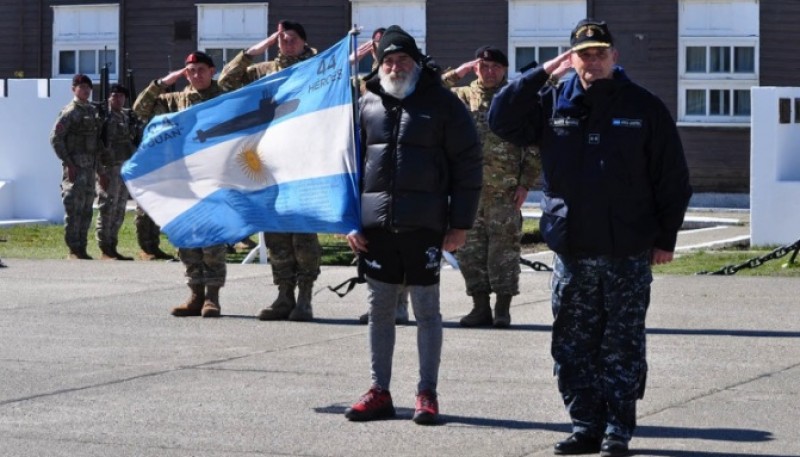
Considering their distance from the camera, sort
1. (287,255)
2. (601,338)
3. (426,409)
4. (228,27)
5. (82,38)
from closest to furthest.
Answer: (601,338) → (426,409) → (287,255) → (228,27) → (82,38)

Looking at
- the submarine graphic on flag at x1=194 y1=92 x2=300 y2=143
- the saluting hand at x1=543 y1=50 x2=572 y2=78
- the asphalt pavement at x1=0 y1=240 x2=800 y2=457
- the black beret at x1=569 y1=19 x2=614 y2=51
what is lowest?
the asphalt pavement at x1=0 y1=240 x2=800 y2=457

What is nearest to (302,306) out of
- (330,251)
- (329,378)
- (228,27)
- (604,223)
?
(329,378)

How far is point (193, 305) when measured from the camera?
1318 centimetres

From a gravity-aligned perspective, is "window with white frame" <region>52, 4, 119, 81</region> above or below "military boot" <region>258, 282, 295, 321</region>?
above

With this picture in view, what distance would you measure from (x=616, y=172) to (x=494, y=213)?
16.1 feet

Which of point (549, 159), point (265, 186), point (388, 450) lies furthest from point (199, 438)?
point (265, 186)

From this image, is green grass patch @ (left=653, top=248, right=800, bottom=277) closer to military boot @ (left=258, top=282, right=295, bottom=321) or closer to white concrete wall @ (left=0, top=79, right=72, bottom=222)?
military boot @ (left=258, top=282, right=295, bottom=321)

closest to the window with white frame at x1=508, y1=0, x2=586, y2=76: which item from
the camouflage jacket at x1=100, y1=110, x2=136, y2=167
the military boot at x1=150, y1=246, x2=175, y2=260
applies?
the camouflage jacket at x1=100, y1=110, x2=136, y2=167

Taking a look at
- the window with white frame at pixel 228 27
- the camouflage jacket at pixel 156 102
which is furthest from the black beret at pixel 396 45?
the window with white frame at pixel 228 27

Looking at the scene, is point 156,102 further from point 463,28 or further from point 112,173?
point 463,28

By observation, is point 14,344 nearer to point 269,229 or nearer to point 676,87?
point 269,229

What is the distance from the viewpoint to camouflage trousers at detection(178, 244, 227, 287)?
1300cm

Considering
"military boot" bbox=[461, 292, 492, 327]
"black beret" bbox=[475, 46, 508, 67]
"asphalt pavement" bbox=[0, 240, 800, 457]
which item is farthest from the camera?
"military boot" bbox=[461, 292, 492, 327]

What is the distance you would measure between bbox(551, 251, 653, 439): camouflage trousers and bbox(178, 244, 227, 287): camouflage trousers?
5.67m
